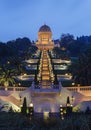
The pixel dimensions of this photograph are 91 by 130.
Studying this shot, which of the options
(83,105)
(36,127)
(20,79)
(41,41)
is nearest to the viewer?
A: (36,127)

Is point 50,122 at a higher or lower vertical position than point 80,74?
lower

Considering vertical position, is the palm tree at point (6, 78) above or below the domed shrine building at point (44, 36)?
below

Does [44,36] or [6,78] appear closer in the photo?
[6,78]

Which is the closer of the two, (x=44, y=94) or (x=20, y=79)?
(x=44, y=94)

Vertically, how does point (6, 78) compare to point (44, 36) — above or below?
below

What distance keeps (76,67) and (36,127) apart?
889 inches

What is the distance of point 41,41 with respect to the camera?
13912cm

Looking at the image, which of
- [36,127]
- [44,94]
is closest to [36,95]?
[44,94]

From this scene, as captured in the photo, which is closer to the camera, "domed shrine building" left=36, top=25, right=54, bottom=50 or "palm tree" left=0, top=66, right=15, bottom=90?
"palm tree" left=0, top=66, right=15, bottom=90

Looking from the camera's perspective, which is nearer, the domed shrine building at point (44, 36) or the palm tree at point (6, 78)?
the palm tree at point (6, 78)

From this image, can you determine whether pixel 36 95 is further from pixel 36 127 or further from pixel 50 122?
pixel 36 127

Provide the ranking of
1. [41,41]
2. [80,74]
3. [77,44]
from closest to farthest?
[80,74]
[77,44]
[41,41]

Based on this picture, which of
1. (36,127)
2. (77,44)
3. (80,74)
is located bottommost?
(36,127)

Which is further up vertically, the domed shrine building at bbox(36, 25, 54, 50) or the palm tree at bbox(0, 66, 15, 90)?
the domed shrine building at bbox(36, 25, 54, 50)
